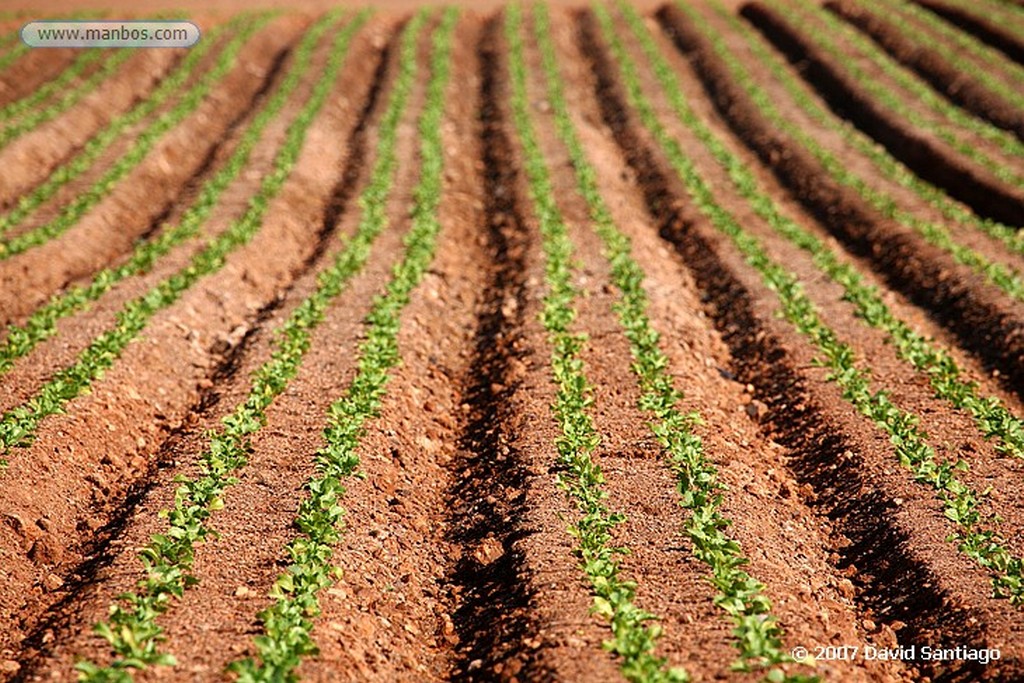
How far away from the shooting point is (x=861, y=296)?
41.4ft

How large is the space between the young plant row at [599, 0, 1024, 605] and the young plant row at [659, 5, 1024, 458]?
709 millimetres

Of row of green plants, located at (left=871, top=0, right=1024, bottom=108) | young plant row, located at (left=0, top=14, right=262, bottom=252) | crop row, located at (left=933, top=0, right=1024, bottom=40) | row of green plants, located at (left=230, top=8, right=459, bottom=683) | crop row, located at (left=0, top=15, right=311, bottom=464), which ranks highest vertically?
crop row, located at (left=933, top=0, right=1024, bottom=40)

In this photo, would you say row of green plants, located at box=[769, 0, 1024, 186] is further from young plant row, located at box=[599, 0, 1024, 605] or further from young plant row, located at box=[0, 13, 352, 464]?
young plant row, located at box=[0, 13, 352, 464]

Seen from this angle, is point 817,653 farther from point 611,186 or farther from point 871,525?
point 611,186

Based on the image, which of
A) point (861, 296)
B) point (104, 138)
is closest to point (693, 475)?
point (861, 296)

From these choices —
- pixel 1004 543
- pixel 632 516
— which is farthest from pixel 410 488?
pixel 1004 543

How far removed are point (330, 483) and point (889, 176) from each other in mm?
15193

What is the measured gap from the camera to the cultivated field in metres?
6.71

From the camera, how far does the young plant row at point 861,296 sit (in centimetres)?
948

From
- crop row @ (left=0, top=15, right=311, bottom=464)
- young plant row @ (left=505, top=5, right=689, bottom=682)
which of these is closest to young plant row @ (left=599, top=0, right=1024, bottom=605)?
young plant row @ (left=505, top=5, right=689, bottom=682)

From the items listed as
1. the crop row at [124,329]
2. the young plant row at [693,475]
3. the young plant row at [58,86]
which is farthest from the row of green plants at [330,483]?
the young plant row at [58,86]

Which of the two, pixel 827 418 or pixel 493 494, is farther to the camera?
pixel 827 418

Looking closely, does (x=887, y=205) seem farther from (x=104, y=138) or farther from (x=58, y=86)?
(x=58, y=86)

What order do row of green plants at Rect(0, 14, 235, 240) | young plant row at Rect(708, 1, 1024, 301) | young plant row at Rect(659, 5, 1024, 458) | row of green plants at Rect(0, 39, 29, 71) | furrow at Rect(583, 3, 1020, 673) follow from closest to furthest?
1. furrow at Rect(583, 3, 1020, 673)
2. young plant row at Rect(659, 5, 1024, 458)
3. young plant row at Rect(708, 1, 1024, 301)
4. row of green plants at Rect(0, 14, 235, 240)
5. row of green plants at Rect(0, 39, 29, 71)
